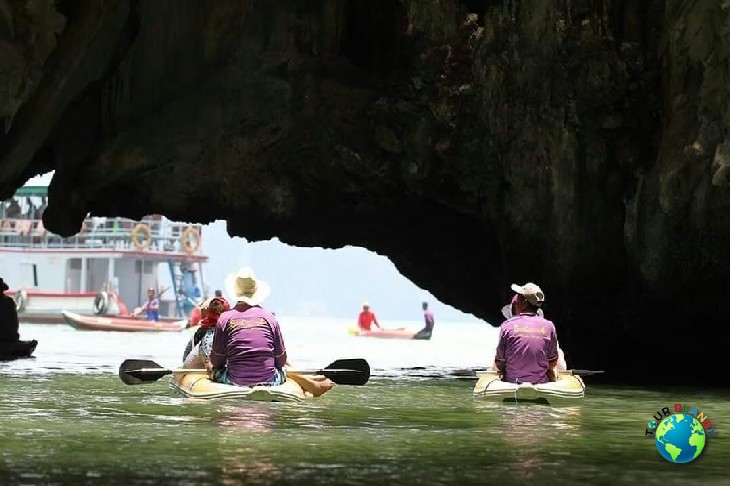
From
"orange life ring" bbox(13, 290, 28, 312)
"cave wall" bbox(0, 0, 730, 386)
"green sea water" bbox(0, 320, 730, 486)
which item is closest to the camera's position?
"green sea water" bbox(0, 320, 730, 486)

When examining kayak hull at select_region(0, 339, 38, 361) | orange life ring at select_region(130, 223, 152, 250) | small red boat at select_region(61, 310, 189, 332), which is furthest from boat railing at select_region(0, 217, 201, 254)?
kayak hull at select_region(0, 339, 38, 361)

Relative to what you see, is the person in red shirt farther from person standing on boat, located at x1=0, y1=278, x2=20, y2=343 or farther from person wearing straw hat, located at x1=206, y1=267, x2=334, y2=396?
person wearing straw hat, located at x1=206, y1=267, x2=334, y2=396

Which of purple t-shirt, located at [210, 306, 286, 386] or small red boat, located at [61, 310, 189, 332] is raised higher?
purple t-shirt, located at [210, 306, 286, 386]

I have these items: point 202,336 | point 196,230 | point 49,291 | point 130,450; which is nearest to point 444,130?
point 202,336

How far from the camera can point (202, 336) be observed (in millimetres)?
14930

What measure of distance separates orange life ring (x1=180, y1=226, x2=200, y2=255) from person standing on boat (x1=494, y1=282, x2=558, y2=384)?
7426cm

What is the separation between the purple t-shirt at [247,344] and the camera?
13352 millimetres

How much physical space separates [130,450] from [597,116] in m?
12.9

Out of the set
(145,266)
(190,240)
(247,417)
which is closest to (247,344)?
(247,417)

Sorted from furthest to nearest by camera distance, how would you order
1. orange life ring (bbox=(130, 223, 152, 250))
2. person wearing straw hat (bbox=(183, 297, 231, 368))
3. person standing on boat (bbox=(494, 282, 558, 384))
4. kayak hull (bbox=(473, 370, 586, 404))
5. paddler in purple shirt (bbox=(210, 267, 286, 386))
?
orange life ring (bbox=(130, 223, 152, 250))
person wearing straw hat (bbox=(183, 297, 231, 368))
kayak hull (bbox=(473, 370, 586, 404))
person standing on boat (bbox=(494, 282, 558, 384))
paddler in purple shirt (bbox=(210, 267, 286, 386))

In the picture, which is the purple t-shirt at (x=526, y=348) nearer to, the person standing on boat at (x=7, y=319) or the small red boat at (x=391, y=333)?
the person standing on boat at (x=7, y=319)

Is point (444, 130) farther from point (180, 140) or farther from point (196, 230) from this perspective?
point (196, 230)

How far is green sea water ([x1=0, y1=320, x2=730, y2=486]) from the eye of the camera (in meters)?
7.55
